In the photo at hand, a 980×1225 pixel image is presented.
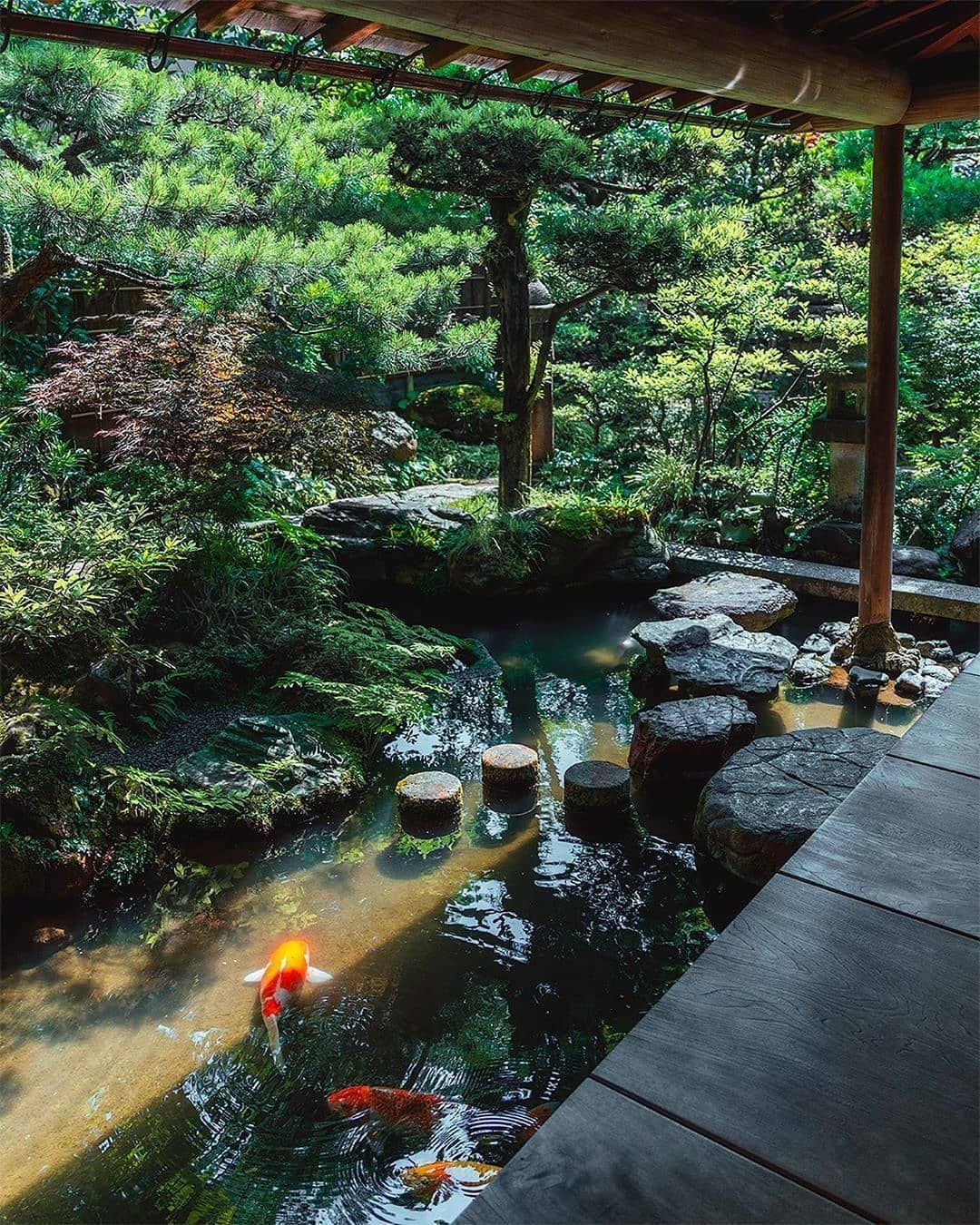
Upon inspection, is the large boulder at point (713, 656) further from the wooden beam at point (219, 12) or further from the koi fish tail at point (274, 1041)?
the wooden beam at point (219, 12)

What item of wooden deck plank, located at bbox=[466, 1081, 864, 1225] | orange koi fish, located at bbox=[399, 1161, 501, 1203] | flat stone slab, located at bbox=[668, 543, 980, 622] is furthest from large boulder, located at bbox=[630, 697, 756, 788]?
wooden deck plank, located at bbox=[466, 1081, 864, 1225]

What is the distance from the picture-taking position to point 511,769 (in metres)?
4.49

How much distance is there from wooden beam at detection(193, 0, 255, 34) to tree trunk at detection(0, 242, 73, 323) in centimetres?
283

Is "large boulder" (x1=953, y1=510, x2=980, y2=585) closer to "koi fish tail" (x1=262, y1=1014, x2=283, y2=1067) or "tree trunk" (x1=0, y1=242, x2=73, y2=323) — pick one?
"koi fish tail" (x1=262, y1=1014, x2=283, y2=1067)

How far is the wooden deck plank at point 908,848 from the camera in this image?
1.73 m

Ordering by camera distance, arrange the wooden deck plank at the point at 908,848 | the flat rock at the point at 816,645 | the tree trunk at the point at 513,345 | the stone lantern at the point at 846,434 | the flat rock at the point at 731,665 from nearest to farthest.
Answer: the wooden deck plank at the point at 908,848 → the flat rock at the point at 731,665 → the flat rock at the point at 816,645 → the stone lantern at the point at 846,434 → the tree trunk at the point at 513,345

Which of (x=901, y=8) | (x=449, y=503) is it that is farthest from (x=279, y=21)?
(x=449, y=503)

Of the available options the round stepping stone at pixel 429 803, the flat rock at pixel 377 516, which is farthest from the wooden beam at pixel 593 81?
the flat rock at pixel 377 516

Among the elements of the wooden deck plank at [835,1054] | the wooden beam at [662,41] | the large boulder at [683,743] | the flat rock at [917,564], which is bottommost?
the large boulder at [683,743]

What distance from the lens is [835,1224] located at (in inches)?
44.2

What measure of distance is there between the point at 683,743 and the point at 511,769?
2.68ft

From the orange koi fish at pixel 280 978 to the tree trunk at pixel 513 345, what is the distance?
15.4 feet

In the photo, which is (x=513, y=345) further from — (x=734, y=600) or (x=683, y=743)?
(x=683, y=743)

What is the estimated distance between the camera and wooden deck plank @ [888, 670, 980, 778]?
2244 millimetres
